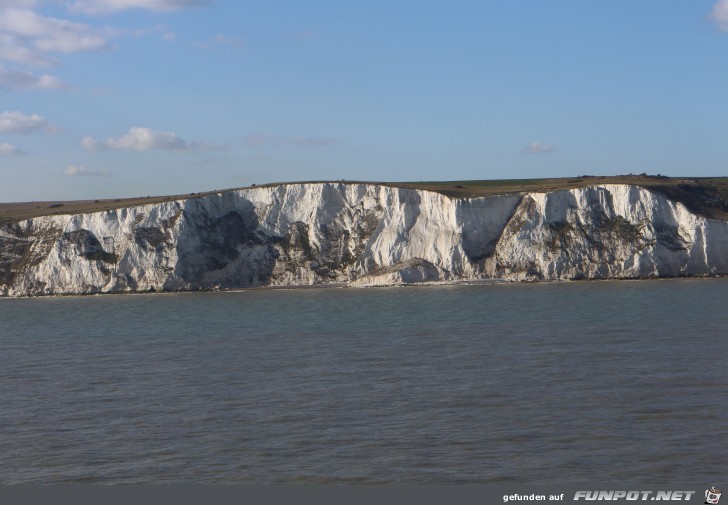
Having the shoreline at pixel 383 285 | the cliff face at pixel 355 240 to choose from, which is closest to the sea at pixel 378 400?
the shoreline at pixel 383 285

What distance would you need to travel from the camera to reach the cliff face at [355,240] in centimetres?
7850

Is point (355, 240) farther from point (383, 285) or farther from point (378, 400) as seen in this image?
point (378, 400)

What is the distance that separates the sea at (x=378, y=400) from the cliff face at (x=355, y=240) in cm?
2935

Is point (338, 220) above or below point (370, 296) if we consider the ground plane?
above

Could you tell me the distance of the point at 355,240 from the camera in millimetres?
84750

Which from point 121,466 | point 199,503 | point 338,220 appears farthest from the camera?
point 338,220

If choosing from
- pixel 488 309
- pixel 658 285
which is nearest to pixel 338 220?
pixel 658 285

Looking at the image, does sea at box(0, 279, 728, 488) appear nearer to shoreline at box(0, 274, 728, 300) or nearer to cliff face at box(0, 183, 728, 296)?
shoreline at box(0, 274, 728, 300)

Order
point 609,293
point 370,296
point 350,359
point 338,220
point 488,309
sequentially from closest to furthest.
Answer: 1. point 350,359
2. point 488,309
3. point 609,293
4. point 370,296
5. point 338,220

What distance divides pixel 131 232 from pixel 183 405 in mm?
60572

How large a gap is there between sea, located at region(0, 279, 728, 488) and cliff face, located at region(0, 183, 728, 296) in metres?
29.4

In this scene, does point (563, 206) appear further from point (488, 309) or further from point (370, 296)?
point (488, 309)

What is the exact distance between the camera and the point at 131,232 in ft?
277

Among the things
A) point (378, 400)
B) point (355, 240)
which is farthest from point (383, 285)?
point (378, 400)
